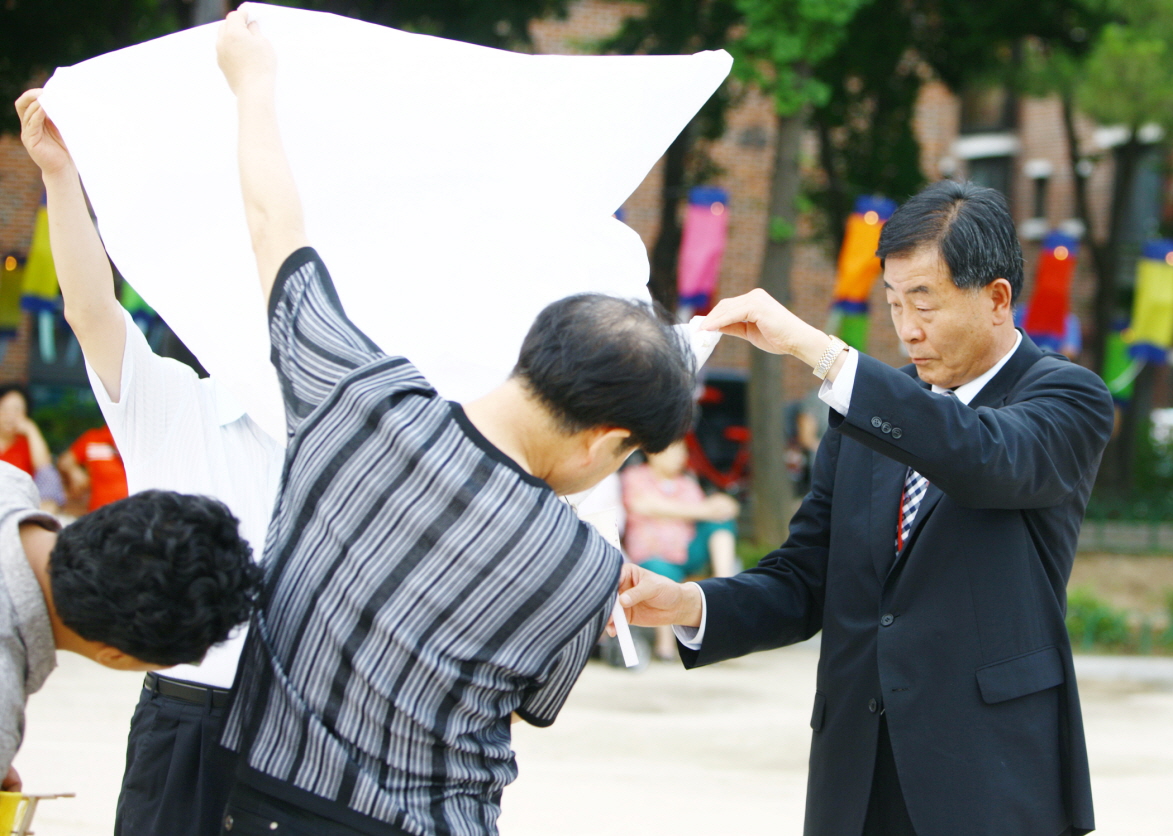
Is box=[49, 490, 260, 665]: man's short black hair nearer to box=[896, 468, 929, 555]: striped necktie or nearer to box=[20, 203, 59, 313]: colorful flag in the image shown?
box=[896, 468, 929, 555]: striped necktie

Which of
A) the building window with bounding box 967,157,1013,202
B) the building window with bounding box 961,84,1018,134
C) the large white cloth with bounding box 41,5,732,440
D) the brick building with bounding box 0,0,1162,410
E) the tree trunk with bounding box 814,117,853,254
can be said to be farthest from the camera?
the building window with bounding box 967,157,1013,202

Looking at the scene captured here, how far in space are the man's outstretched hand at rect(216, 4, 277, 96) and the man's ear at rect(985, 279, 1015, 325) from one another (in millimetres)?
1278

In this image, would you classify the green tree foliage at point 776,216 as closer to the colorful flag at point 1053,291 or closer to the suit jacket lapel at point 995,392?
the colorful flag at point 1053,291

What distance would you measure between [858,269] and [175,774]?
9899mm

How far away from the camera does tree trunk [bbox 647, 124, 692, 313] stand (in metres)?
13.8

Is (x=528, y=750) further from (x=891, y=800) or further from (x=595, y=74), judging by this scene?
(x=595, y=74)

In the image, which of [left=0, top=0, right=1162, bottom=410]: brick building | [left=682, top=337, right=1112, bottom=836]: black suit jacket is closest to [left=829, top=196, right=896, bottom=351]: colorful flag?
[left=0, top=0, right=1162, bottom=410]: brick building

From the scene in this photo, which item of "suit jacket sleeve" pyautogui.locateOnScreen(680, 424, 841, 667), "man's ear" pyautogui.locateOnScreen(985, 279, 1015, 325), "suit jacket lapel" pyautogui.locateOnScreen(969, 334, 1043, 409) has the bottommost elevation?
"suit jacket sleeve" pyautogui.locateOnScreen(680, 424, 841, 667)

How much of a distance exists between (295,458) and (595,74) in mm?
938

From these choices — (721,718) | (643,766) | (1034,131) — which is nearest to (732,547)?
(721,718)

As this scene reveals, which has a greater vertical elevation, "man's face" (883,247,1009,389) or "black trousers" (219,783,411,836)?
"man's face" (883,247,1009,389)

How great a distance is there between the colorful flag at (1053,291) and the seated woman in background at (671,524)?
6123 mm

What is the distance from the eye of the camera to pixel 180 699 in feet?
7.11

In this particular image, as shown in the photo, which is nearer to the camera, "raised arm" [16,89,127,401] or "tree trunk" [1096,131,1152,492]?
"raised arm" [16,89,127,401]
